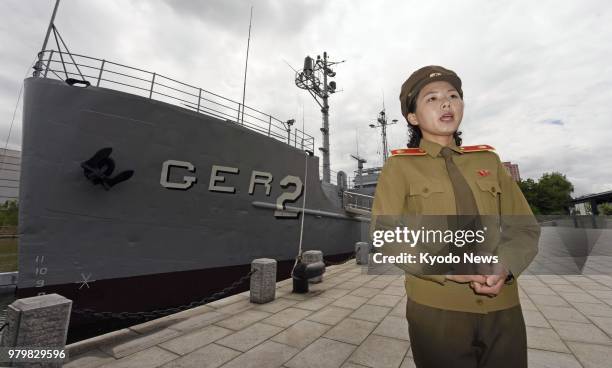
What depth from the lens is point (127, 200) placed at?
557cm

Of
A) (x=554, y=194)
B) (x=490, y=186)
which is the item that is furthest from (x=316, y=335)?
(x=554, y=194)

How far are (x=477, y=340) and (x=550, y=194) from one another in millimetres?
56633

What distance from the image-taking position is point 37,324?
8.32ft

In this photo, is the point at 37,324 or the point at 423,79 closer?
the point at 423,79

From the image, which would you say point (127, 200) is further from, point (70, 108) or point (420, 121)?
point (420, 121)

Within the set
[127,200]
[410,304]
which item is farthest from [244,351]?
[127,200]

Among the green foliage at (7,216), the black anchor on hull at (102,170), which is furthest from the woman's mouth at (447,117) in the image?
the green foliage at (7,216)

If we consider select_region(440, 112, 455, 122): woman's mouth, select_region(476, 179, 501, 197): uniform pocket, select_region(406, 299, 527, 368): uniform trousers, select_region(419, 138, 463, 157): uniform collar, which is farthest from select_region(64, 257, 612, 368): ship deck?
select_region(440, 112, 455, 122): woman's mouth

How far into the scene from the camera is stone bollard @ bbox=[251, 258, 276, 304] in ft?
16.5

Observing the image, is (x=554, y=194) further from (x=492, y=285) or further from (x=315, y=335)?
(x=492, y=285)

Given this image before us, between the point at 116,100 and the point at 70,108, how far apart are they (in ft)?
2.55

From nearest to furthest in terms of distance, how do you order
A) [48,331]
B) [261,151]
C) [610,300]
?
[48,331] < [610,300] < [261,151]

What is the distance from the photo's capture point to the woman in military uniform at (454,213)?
3.84ft

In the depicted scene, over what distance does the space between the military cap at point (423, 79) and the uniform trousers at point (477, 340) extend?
115 cm
